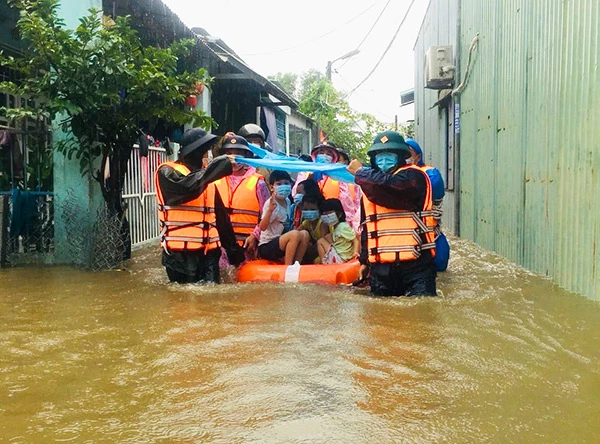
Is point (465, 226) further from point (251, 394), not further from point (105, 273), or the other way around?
point (251, 394)

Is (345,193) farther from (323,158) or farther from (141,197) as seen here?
(141,197)

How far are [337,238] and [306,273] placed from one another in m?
0.65

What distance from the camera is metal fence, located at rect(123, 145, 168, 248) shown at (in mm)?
9508

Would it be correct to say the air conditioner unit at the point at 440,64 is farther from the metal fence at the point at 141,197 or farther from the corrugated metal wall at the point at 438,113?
the metal fence at the point at 141,197

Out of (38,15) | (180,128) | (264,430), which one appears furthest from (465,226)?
(264,430)

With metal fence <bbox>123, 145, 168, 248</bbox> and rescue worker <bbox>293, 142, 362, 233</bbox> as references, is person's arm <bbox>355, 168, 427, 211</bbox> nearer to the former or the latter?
rescue worker <bbox>293, 142, 362, 233</bbox>

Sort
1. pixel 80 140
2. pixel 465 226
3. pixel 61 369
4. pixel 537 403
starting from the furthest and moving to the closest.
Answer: pixel 465 226 → pixel 80 140 → pixel 61 369 → pixel 537 403

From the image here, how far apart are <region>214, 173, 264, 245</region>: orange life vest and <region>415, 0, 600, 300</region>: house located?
3020 millimetres

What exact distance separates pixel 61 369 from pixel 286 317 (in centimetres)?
178

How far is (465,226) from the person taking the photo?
11.3 m

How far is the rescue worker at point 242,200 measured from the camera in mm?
7113

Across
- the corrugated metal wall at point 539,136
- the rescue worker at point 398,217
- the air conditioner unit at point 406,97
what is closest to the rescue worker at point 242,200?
the rescue worker at point 398,217

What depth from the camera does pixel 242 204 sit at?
714cm

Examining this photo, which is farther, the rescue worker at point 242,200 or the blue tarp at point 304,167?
the rescue worker at point 242,200
